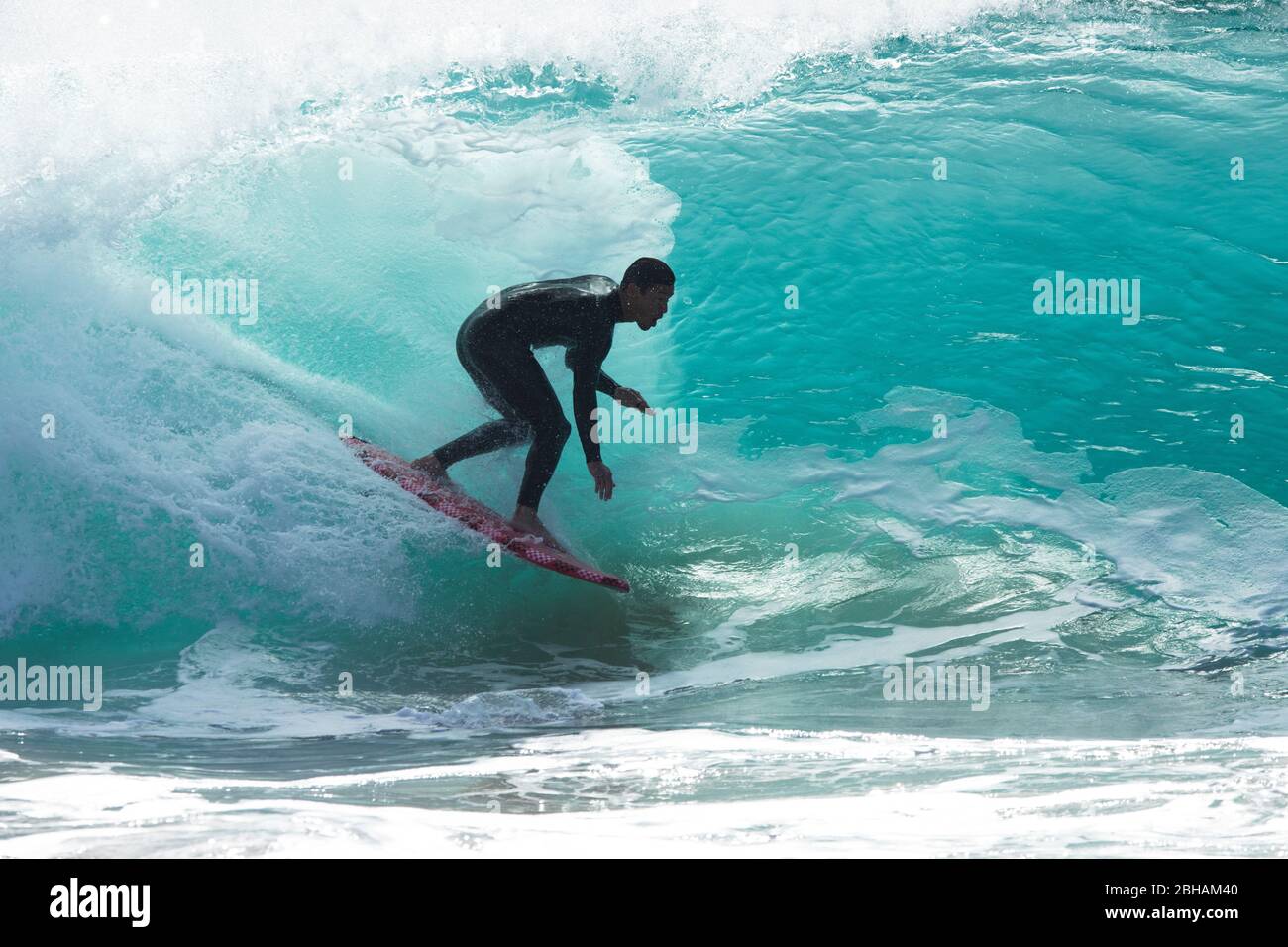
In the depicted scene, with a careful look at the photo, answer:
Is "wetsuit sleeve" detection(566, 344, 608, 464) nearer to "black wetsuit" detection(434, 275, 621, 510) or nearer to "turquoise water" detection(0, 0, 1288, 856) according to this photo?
"black wetsuit" detection(434, 275, 621, 510)

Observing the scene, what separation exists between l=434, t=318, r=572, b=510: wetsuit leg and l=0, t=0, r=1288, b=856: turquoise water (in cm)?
49

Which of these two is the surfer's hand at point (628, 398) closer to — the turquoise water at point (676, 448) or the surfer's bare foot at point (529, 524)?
the surfer's bare foot at point (529, 524)

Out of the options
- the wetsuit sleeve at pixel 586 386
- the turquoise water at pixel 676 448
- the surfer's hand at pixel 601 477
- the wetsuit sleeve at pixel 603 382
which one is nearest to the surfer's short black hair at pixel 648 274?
the wetsuit sleeve at pixel 586 386

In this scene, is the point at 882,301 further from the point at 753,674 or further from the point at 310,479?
the point at 310,479

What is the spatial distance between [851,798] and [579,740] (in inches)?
46.3

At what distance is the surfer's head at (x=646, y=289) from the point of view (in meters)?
4.85

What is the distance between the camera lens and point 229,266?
283 inches

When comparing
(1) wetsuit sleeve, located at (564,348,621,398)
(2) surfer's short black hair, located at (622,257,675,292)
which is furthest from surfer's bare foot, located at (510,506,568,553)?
(2) surfer's short black hair, located at (622,257,675,292)

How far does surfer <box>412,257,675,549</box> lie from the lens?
4.89 metres

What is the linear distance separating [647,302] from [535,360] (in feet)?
2.07

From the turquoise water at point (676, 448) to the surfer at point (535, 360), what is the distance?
0.50 meters

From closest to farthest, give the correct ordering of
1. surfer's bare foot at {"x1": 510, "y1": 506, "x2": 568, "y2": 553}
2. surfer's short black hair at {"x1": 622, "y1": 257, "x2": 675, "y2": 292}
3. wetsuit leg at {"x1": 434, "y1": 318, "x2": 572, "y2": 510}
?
1. surfer's short black hair at {"x1": 622, "y1": 257, "x2": 675, "y2": 292}
2. wetsuit leg at {"x1": 434, "y1": 318, "x2": 572, "y2": 510}
3. surfer's bare foot at {"x1": 510, "y1": 506, "x2": 568, "y2": 553}

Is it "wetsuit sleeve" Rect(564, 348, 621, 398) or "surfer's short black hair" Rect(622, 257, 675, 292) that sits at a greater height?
"surfer's short black hair" Rect(622, 257, 675, 292)

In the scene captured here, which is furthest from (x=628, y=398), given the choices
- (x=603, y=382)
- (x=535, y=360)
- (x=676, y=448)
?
(x=676, y=448)
